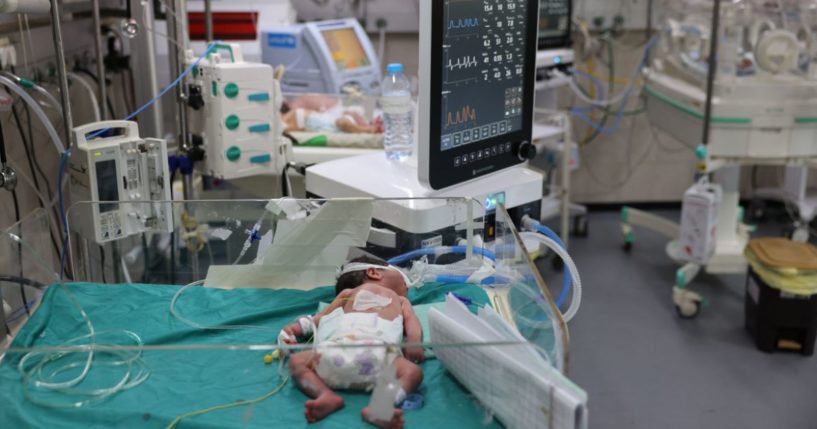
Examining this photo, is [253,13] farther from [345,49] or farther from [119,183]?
[119,183]

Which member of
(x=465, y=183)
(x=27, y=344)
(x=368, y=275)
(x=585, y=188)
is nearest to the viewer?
(x=27, y=344)

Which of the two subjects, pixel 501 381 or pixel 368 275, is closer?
pixel 501 381

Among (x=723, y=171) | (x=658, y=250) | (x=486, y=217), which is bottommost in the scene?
(x=658, y=250)

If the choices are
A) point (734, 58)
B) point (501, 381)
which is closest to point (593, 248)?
point (734, 58)

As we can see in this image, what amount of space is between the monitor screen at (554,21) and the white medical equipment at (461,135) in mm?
2063

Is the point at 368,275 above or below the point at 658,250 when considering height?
above

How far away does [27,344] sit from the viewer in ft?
5.43

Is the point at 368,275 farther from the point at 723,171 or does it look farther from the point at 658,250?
the point at 658,250

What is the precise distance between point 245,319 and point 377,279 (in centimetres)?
30

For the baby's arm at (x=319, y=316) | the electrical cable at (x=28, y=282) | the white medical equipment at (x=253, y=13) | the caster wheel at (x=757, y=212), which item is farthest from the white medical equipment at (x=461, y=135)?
the caster wheel at (x=757, y=212)

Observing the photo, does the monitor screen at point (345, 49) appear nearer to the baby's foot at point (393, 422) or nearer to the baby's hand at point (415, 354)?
the baby's hand at point (415, 354)

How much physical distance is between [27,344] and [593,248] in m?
3.36

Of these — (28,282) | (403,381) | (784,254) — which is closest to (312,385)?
(403,381)

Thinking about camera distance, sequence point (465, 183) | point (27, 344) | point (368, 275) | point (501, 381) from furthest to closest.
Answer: point (465, 183), point (368, 275), point (27, 344), point (501, 381)
